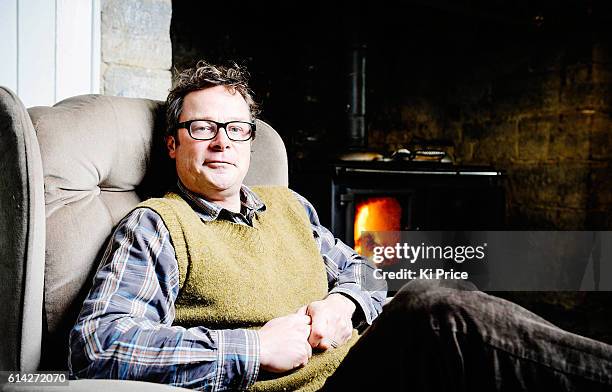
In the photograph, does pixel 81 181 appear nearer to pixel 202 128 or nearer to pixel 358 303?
pixel 202 128

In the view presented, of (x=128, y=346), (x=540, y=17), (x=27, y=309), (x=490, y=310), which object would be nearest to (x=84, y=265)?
(x=27, y=309)

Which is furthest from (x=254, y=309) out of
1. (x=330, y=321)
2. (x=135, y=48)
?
(x=135, y=48)

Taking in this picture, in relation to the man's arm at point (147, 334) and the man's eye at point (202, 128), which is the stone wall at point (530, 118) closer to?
the man's eye at point (202, 128)

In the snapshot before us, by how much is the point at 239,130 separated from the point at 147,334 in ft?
1.87

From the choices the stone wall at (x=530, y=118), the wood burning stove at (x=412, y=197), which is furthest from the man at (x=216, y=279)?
the stone wall at (x=530, y=118)

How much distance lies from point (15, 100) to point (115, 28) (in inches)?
35.7

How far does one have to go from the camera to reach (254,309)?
1.11 metres

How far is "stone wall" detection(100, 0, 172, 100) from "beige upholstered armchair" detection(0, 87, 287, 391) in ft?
1.75

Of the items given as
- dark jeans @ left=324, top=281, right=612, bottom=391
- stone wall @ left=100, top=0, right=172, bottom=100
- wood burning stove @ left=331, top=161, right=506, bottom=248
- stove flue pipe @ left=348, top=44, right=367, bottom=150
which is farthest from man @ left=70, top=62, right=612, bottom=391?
stove flue pipe @ left=348, top=44, right=367, bottom=150

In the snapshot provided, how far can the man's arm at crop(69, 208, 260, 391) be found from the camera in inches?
35.2

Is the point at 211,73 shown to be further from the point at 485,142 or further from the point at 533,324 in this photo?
the point at 485,142

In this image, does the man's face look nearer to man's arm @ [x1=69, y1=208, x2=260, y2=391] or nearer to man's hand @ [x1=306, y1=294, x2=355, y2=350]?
man's arm @ [x1=69, y1=208, x2=260, y2=391]

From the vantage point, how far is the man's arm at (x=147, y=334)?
895 mm

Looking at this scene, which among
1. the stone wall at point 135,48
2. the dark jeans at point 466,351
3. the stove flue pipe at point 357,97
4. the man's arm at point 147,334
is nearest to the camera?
the dark jeans at point 466,351
